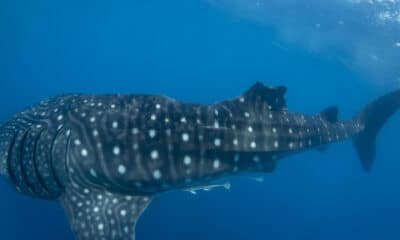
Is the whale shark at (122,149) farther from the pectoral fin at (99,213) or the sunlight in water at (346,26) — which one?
the sunlight in water at (346,26)

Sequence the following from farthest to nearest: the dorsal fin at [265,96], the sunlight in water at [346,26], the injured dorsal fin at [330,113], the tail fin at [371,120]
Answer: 1. the sunlight in water at [346,26]
2. the tail fin at [371,120]
3. the injured dorsal fin at [330,113]
4. the dorsal fin at [265,96]

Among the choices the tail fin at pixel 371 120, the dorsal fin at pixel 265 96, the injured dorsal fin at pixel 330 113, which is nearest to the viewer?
the dorsal fin at pixel 265 96

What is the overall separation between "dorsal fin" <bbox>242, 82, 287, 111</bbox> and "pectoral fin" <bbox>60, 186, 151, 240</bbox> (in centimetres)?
238

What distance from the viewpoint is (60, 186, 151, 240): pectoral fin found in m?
5.18

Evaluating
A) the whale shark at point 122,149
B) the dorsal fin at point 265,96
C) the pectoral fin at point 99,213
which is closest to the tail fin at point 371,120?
the dorsal fin at point 265,96

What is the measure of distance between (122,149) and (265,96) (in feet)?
7.78

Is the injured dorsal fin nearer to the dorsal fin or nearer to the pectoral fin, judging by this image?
the dorsal fin

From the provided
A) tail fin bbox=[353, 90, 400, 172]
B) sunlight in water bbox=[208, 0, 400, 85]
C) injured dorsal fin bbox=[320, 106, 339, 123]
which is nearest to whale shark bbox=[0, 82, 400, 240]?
injured dorsal fin bbox=[320, 106, 339, 123]

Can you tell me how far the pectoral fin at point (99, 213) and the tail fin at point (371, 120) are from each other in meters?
6.40

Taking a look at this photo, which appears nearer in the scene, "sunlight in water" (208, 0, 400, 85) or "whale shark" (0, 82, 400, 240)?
"whale shark" (0, 82, 400, 240)

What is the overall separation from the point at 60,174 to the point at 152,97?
170 centimetres

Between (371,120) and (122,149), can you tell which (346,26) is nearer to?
(371,120)

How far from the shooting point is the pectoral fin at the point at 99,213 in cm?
518

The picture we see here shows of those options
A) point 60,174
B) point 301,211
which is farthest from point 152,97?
point 301,211
